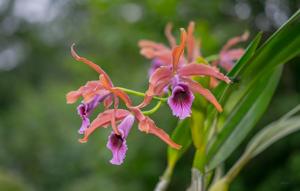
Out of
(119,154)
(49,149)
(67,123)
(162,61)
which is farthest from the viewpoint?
(49,149)

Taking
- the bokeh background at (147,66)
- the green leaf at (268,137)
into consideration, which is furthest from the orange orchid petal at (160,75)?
the bokeh background at (147,66)

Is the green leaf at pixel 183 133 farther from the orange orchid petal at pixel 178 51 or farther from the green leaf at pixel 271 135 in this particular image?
the orange orchid petal at pixel 178 51

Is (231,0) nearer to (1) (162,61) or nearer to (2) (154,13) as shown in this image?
(2) (154,13)

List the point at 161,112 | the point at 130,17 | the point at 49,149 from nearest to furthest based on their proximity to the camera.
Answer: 1. the point at 161,112
2. the point at 130,17
3. the point at 49,149

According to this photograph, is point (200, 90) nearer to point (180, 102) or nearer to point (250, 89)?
point (180, 102)

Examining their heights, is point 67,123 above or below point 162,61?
above

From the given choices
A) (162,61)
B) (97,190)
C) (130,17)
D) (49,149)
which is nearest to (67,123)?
(49,149)

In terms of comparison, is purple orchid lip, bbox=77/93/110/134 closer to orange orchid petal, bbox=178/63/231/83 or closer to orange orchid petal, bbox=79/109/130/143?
orange orchid petal, bbox=79/109/130/143
